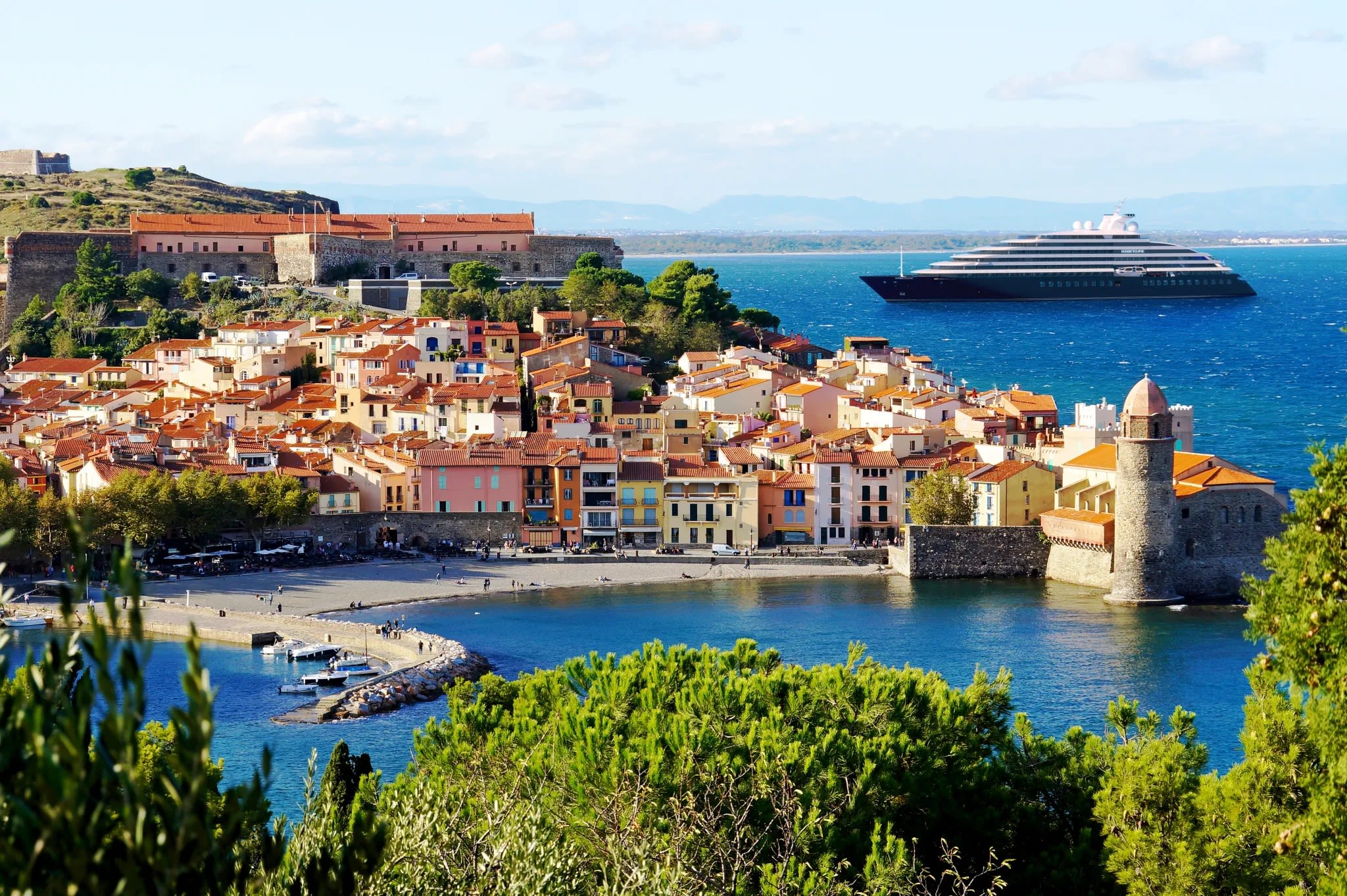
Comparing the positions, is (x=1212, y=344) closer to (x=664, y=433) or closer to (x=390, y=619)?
(x=664, y=433)

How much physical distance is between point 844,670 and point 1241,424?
140ft

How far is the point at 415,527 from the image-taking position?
39750 mm

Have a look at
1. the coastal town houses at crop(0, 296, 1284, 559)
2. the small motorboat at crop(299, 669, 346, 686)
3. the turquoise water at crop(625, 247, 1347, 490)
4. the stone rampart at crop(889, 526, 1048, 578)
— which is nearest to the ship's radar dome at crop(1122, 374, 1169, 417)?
the coastal town houses at crop(0, 296, 1284, 559)

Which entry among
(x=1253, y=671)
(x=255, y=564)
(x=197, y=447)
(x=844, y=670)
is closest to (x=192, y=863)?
(x=1253, y=671)

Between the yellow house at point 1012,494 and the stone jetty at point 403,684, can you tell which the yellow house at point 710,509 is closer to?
the yellow house at point 1012,494

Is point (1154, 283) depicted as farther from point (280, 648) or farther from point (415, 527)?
point (280, 648)

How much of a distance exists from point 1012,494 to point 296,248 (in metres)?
32.8

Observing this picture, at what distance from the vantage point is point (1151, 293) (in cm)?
11600

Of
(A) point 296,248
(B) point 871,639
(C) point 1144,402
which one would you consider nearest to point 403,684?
(B) point 871,639

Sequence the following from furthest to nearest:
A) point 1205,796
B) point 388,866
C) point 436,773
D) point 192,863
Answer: point 436,773
point 1205,796
point 388,866
point 192,863

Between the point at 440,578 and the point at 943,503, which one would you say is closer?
the point at 440,578

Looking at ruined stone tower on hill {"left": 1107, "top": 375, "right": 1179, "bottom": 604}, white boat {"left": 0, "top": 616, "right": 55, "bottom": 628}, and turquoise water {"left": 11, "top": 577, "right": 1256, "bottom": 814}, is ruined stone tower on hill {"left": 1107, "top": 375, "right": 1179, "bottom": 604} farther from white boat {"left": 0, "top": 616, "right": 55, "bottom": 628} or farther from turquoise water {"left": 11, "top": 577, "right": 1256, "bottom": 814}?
white boat {"left": 0, "top": 616, "right": 55, "bottom": 628}

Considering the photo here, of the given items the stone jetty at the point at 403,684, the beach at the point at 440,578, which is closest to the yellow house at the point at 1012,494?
the beach at the point at 440,578

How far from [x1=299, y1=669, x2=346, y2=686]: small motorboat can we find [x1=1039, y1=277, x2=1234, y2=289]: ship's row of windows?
299ft
